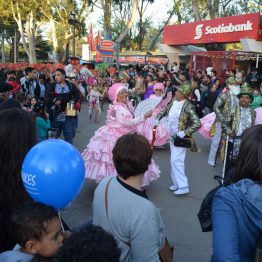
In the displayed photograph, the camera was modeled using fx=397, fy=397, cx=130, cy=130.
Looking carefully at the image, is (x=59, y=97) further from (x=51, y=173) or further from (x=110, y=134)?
(x=51, y=173)

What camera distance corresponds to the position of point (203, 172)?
24.9 feet

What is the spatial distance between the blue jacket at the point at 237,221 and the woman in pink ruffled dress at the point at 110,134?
3855mm

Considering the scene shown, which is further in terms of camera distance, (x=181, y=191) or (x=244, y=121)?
(x=244, y=121)

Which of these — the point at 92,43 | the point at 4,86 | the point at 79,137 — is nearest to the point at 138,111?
the point at 4,86

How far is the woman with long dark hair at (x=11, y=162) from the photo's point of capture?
2.38 metres

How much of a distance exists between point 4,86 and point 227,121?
366 centimetres

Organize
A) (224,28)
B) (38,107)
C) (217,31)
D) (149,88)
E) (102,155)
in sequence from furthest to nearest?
(217,31) → (224,28) → (149,88) → (38,107) → (102,155)

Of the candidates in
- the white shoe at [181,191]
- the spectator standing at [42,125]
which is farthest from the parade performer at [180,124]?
the spectator standing at [42,125]

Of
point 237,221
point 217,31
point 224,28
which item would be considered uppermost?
point 224,28

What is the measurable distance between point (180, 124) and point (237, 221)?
420 centimetres

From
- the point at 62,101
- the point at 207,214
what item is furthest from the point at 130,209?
the point at 62,101

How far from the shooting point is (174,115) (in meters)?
6.08

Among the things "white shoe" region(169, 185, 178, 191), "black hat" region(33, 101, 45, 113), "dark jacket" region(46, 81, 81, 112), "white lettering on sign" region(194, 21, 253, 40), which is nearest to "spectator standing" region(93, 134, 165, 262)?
"white shoe" region(169, 185, 178, 191)

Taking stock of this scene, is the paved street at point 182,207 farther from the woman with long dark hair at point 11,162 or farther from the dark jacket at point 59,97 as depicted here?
the woman with long dark hair at point 11,162
